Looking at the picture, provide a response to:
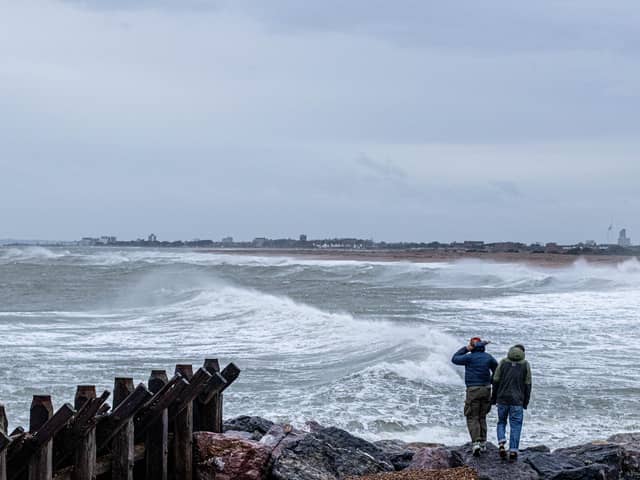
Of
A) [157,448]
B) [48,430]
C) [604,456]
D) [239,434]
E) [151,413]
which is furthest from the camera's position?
[239,434]

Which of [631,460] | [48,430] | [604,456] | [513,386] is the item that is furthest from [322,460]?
[631,460]

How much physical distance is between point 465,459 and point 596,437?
4.24m

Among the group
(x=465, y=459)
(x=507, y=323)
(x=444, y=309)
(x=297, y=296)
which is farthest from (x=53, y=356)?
(x=297, y=296)

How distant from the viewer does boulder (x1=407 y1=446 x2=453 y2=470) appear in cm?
935

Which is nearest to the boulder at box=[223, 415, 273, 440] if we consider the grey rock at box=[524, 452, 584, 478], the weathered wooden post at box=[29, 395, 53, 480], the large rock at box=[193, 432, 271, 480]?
the large rock at box=[193, 432, 271, 480]

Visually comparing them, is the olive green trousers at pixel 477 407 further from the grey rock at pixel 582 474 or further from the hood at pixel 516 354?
the grey rock at pixel 582 474

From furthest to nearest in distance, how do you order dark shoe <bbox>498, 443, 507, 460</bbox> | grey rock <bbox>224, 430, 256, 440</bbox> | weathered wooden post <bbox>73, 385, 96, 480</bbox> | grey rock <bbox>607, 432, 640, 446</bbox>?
grey rock <bbox>607, 432, 640, 446</bbox> → dark shoe <bbox>498, 443, 507, 460</bbox> → grey rock <bbox>224, 430, 256, 440</bbox> → weathered wooden post <bbox>73, 385, 96, 480</bbox>

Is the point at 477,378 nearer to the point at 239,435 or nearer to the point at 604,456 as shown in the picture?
the point at 604,456

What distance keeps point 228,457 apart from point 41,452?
7.03 feet

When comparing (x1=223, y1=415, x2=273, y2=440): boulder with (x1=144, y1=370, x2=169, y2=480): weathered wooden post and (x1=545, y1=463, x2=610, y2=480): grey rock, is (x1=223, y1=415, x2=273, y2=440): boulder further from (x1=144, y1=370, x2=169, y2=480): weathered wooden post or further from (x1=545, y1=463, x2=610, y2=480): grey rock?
(x1=545, y1=463, x2=610, y2=480): grey rock

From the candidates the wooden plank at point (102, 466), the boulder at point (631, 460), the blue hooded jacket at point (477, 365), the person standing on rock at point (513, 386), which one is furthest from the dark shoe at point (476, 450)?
the wooden plank at point (102, 466)

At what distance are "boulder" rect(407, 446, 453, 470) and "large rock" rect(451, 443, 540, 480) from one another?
0.25ft

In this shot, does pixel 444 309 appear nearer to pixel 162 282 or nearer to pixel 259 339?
pixel 259 339

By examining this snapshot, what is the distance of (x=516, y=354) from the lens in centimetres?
1038
